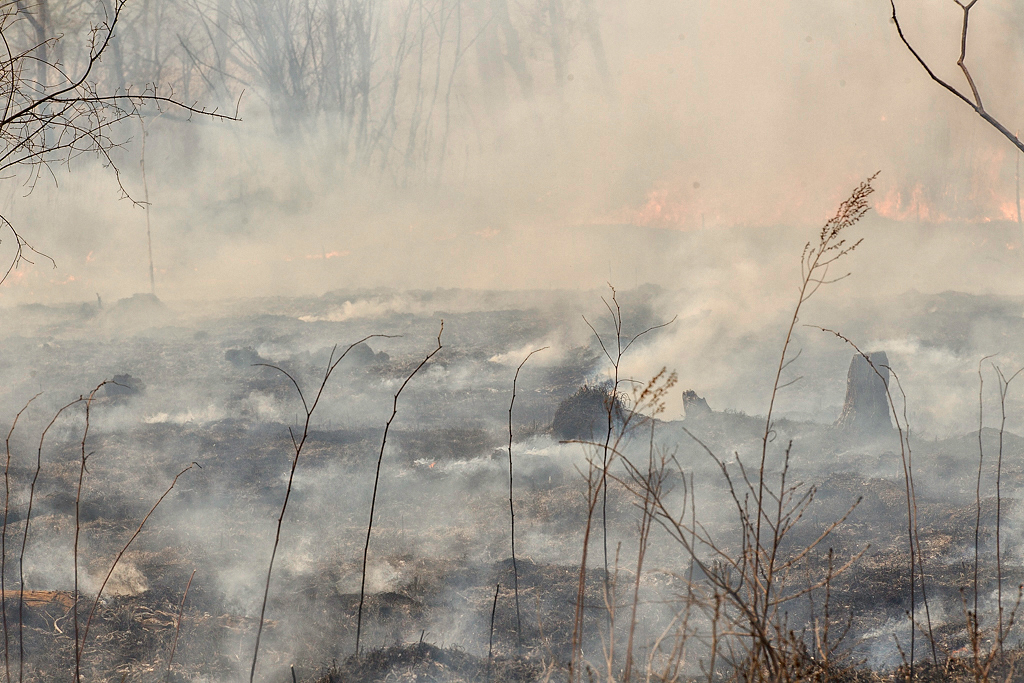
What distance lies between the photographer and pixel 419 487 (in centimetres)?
971

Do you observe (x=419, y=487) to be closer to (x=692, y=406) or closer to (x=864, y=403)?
(x=692, y=406)

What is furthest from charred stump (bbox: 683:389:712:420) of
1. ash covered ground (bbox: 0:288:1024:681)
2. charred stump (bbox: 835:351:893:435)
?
charred stump (bbox: 835:351:893:435)

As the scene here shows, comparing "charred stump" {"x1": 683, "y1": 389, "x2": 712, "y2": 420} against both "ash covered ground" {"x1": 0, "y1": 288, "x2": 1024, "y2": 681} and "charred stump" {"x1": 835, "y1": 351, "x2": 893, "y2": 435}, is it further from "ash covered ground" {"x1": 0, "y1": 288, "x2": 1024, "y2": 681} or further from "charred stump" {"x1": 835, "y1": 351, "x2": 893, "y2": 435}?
"charred stump" {"x1": 835, "y1": 351, "x2": 893, "y2": 435}

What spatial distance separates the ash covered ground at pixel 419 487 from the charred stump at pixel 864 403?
0.20 meters

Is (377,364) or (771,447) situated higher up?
(377,364)

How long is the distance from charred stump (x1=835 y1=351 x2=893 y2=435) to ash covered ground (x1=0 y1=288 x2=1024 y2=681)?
0.20 m

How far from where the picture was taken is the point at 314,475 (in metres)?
9.82

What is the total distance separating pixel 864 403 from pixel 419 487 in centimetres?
801

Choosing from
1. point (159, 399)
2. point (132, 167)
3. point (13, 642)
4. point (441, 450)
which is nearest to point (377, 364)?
point (441, 450)

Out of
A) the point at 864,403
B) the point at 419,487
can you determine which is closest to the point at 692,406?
the point at 864,403

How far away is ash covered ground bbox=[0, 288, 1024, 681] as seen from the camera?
235 inches

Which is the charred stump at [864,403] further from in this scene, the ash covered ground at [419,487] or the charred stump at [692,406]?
the charred stump at [692,406]

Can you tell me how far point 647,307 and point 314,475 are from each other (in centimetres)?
632

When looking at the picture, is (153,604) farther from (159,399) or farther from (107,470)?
(159,399)
